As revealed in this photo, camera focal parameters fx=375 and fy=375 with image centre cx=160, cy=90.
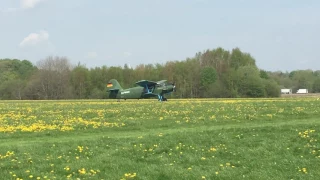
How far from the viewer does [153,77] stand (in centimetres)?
11656

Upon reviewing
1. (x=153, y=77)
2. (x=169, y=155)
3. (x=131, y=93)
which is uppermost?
(x=153, y=77)

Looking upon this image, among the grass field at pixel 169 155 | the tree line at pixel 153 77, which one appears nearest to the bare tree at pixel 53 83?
the tree line at pixel 153 77

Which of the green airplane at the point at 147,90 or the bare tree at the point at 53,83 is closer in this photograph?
the green airplane at the point at 147,90

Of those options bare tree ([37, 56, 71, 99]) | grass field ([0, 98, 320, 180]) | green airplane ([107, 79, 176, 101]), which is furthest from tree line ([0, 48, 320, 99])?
grass field ([0, 98, 320, 180])

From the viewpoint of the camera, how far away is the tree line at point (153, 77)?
10593 cm

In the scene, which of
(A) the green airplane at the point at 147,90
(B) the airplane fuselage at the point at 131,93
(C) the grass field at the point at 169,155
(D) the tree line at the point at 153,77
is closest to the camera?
(C) the grass field at the point at 169,155

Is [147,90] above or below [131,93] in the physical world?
above

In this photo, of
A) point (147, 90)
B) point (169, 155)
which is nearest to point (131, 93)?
point (147, 90)

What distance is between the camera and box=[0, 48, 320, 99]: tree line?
10593 cm

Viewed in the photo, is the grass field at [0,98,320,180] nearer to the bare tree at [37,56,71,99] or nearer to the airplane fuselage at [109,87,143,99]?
the airplane fuselage at [109,87,143,99]

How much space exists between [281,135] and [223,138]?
282cm

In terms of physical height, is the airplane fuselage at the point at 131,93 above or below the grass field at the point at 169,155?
above

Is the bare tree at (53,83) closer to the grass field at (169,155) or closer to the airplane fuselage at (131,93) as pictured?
the airplane fuselage at (131,93)

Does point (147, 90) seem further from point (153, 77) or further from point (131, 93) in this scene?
point (153, 77)
